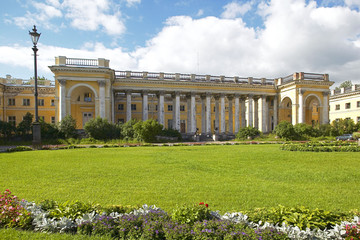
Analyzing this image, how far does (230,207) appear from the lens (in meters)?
5.41

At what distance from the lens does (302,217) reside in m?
4.02

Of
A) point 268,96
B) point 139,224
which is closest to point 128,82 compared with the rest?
point 268,96

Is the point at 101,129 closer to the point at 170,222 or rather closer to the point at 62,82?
the point at 62,82

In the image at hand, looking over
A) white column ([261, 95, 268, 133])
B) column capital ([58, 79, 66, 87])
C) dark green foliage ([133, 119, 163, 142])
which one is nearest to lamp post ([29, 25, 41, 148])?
dark green foliage ([133, 119, 163, 142])

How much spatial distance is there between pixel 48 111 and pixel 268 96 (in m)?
37.2

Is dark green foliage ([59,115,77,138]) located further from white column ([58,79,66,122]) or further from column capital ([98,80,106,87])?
column capital ([98,80,106,87])

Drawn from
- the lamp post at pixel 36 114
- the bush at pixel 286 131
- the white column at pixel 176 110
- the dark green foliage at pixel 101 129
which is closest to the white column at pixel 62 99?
the dark green foliage at pixel 101 129

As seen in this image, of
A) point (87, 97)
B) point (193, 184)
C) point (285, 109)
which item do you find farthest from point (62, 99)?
point (285, 109)

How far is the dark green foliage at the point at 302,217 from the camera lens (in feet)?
13.0

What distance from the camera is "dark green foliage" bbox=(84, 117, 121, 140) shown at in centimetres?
2680

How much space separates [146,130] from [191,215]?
22232 mm

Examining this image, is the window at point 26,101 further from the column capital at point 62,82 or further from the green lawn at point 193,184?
the green lawn at point 193,184

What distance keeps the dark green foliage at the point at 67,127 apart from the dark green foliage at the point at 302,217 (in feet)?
87.0

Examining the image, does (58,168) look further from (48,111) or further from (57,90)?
(48,111)
